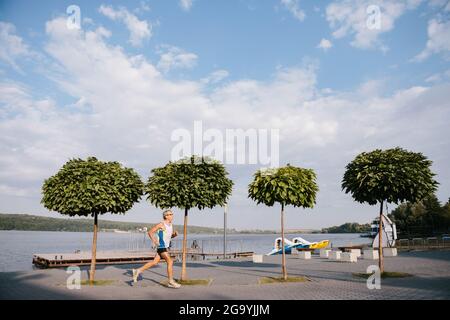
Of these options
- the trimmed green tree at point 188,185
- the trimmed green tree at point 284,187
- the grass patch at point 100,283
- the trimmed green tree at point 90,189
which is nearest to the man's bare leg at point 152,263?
the trimmed green tree at point 188,185

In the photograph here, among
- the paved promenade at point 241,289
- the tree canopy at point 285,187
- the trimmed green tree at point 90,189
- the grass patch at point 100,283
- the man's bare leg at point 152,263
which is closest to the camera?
the paved promenade at point 241,289

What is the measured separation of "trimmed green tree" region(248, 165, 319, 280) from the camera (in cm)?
1377

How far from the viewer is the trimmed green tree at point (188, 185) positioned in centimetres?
1302

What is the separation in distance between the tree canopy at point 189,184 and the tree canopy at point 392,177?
5931mm

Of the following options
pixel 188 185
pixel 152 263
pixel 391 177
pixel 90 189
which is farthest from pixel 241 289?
pixel 391 177

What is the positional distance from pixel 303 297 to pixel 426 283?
561 cm

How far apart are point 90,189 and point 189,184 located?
12.0 feet

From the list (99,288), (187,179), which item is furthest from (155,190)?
(99,288)

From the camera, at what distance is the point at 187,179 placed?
516 inches

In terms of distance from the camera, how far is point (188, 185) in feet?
42.7

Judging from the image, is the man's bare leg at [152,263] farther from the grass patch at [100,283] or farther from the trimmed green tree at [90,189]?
the trimmed green tree at [90,189]

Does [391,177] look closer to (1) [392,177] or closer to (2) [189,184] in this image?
(1) [392,177]
